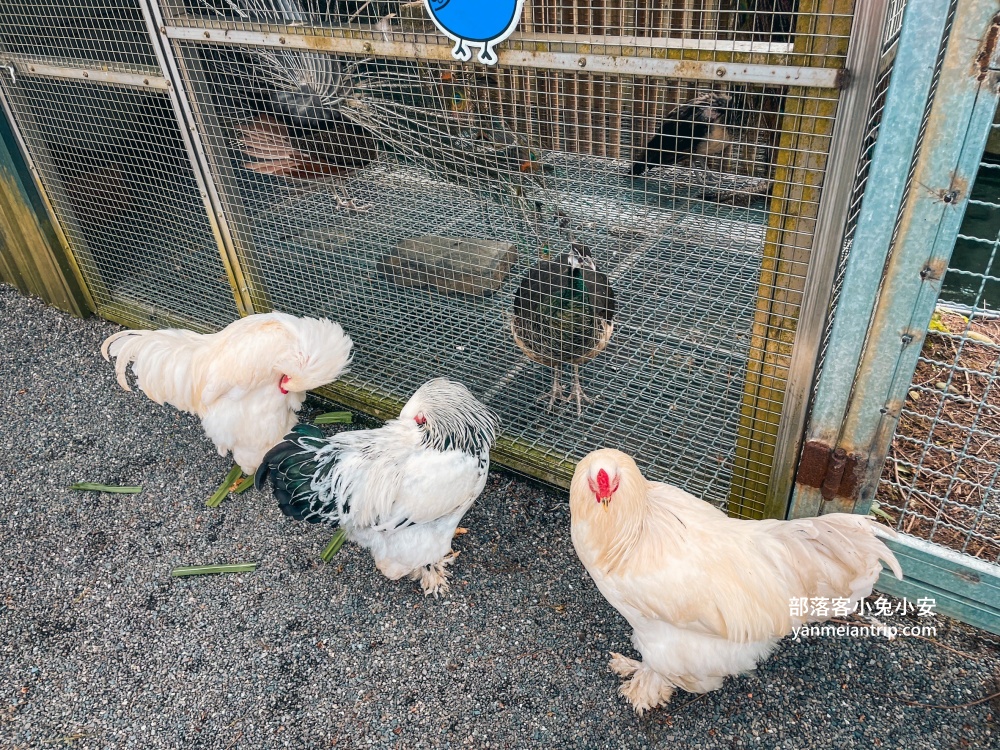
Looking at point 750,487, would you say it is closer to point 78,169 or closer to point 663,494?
point 663,494

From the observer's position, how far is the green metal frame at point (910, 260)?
5.52 ft

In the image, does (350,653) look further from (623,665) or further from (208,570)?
(623,665)

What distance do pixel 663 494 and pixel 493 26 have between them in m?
1.76

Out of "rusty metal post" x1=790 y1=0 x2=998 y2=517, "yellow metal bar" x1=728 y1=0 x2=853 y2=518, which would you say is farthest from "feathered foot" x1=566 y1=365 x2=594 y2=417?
"rusty metal post" x1=790 y1=0 x2=998 y2=517

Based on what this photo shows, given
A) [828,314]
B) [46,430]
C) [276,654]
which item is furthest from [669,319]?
[46,430]

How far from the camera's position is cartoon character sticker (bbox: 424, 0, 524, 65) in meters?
2.20

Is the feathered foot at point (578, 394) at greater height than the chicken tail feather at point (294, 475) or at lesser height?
lesser

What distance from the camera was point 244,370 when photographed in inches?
118

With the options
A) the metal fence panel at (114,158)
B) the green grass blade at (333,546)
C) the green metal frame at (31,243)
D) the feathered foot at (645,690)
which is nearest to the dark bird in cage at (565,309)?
the green grass blade at (333,546)

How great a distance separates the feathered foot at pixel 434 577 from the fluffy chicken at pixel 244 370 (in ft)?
3.29

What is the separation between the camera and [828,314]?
7.10ft

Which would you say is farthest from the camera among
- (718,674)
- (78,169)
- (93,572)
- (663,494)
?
(78,169)

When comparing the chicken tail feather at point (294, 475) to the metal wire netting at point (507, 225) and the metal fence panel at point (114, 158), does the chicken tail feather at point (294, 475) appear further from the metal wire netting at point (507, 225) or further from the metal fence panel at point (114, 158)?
the metal fence panel at point (114, 158)

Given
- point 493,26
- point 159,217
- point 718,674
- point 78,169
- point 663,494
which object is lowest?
point 718,674
